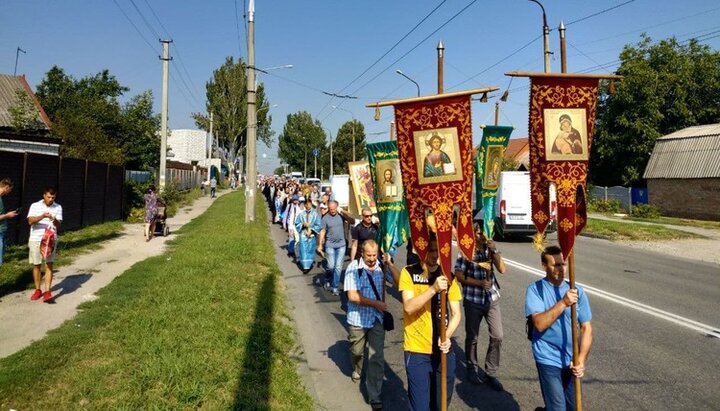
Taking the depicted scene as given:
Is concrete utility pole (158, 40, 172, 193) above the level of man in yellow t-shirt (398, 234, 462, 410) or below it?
above

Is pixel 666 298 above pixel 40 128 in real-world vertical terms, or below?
below

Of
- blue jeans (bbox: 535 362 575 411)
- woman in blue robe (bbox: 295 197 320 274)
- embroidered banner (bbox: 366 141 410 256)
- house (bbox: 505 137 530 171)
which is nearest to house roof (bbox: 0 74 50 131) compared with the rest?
woman in blue robe (bbox: 295 197 320 274)

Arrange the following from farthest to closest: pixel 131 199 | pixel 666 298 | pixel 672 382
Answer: pixel 131 199
pixel 666 298
pixel 672 382

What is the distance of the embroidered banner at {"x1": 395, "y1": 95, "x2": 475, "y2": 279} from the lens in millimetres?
3939

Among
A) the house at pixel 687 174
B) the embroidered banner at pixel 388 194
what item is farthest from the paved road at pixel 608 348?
the house at pixel 687 174

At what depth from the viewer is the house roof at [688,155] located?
2609 cm

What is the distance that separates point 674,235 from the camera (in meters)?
19.4

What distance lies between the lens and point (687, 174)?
27.1 metres

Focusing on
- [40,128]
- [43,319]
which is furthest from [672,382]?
[40,128]

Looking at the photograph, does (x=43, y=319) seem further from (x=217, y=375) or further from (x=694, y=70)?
(x=694, y=70)

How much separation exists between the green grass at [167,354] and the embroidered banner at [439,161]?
2209 millimetres

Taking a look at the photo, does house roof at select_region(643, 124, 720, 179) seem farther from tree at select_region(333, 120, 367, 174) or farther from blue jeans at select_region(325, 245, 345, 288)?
tree at select_region(333, 120, 367, 174)

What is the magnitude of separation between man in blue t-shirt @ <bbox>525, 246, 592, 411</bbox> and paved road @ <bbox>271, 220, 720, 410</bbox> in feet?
4.25

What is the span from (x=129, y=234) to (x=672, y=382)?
52.2 ft
